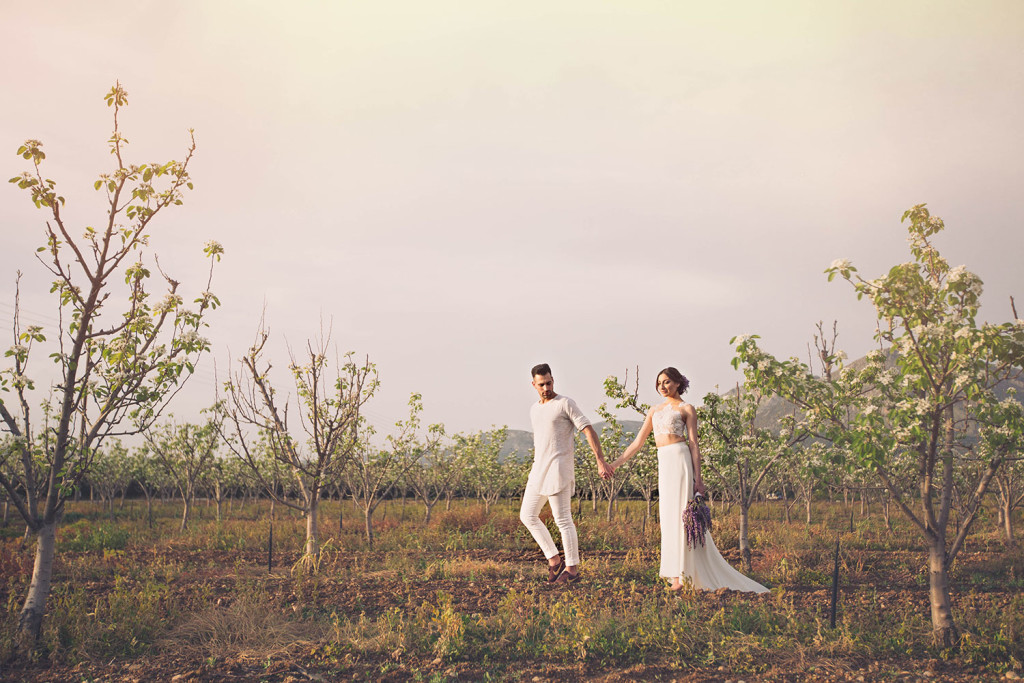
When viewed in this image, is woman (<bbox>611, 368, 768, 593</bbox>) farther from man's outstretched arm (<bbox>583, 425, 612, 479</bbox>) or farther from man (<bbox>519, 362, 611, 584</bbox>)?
man (<bbox>519, 362, 611, 584</bbox>)

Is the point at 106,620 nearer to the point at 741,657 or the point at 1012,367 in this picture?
the point at 741,657

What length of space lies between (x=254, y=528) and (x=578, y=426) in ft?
57.3

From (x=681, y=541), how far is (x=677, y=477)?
2.62ft

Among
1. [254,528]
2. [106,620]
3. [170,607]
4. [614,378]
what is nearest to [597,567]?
[614,378]

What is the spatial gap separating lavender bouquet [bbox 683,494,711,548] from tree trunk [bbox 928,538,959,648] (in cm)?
218

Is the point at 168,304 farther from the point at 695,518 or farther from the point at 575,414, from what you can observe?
the point at 695,518

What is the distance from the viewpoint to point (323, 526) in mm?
20641

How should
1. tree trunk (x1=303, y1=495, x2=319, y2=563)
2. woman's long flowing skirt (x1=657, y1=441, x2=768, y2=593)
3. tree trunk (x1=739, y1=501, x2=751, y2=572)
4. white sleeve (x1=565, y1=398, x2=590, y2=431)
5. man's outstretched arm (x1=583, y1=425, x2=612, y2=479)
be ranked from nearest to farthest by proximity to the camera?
1. man's outstretched arm (x1=583, y1=425, x2=612, y2=479)
2. white sleeve (x1=565, y1=398, x2=590, y2=431)
3. woman's long flowing skirt (x1=657, y1=441, x2=768, y2=593)
4. tree trunk (x1=303, y1=495, x2=319, y2=563)
5. tree trunk (x1=739, y1=501, x2=751, y2=572)

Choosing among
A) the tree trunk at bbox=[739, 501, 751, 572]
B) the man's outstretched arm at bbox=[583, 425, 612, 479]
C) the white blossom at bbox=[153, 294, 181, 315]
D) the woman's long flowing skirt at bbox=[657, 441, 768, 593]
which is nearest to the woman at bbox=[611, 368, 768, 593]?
the woman's long flowing skirt at bbox=[657, 441, 768, 593]

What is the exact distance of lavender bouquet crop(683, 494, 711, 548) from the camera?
23.5ft

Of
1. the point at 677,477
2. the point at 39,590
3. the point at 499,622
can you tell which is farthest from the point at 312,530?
the point at 677,477

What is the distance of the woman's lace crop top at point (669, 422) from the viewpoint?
709 cm

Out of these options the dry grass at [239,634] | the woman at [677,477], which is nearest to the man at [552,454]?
the woman at [677,477]

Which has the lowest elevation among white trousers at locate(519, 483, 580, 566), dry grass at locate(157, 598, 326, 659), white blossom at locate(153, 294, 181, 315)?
dry grass at locate(157, 598, 326, 659)
